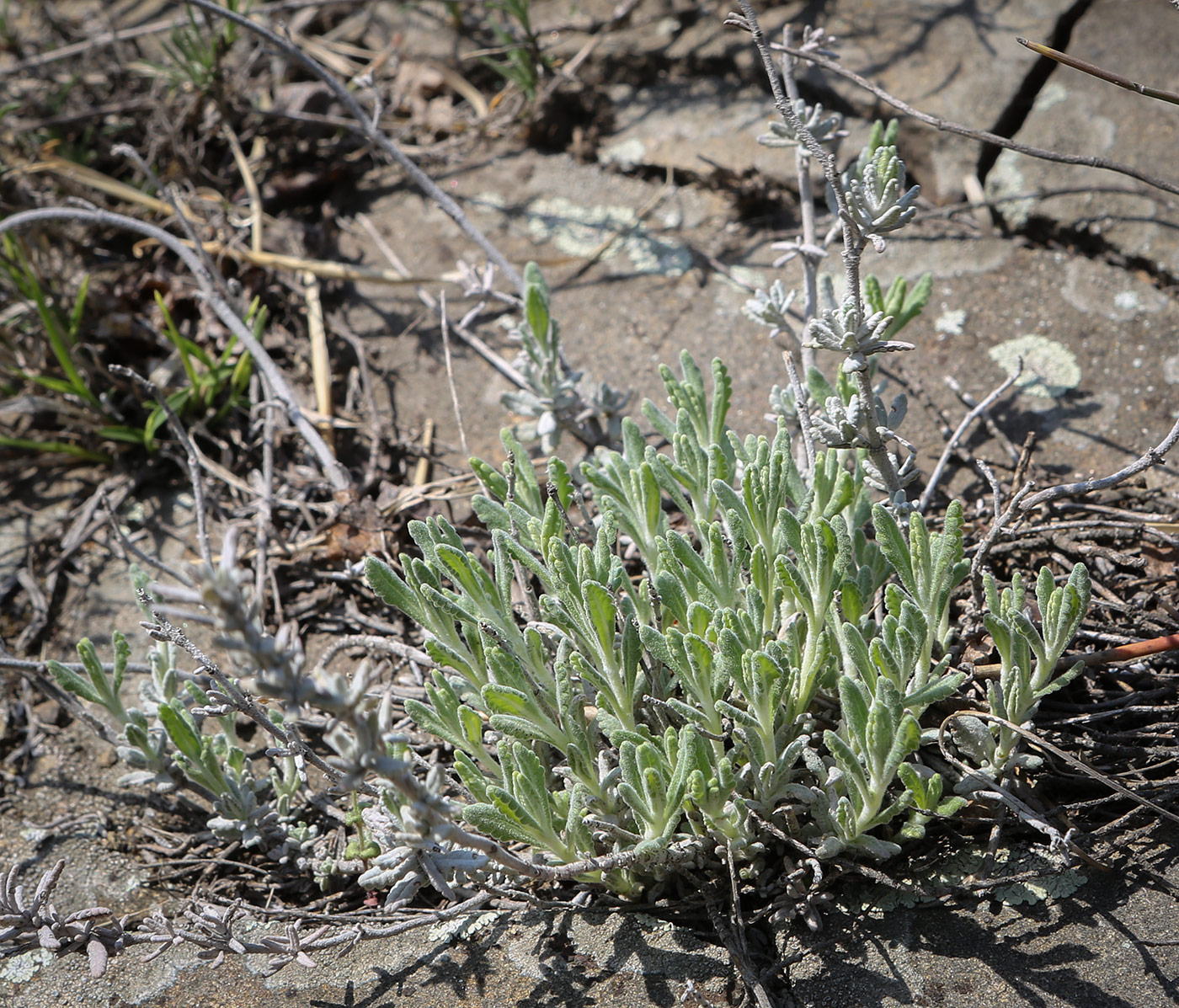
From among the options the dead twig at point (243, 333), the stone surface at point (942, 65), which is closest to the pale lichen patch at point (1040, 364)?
the stone surface at point (942, 65)

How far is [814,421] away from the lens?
1964 mm

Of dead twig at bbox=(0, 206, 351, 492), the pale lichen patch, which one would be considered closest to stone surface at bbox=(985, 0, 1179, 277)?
the pale lichen patch

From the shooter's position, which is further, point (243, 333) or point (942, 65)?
point (942, 65)

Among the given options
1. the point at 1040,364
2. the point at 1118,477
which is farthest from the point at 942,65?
the point at 1118,477

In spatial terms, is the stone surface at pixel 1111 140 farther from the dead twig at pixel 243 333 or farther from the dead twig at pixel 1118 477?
the dead twig at pixel 243 333

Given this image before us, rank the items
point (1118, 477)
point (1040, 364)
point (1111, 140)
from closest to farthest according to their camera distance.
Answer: point (1118, 477), point (1040, 364), point (1111, 140)

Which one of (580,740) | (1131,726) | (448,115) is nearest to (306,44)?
(448,115)

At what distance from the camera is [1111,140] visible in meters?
3.06

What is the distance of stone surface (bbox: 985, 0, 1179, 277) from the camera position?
2.92m

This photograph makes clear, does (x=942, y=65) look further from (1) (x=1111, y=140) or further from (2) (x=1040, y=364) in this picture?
(2) (x=1040, y=364)

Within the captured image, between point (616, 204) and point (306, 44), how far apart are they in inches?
70.0

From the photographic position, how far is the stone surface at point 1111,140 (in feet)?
9.59

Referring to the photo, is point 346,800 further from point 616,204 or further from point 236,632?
point 616,204

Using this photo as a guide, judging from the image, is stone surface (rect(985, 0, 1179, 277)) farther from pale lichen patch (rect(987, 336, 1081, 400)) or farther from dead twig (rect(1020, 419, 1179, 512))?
dead twig (rect(1020, 419, 1179, 512))
